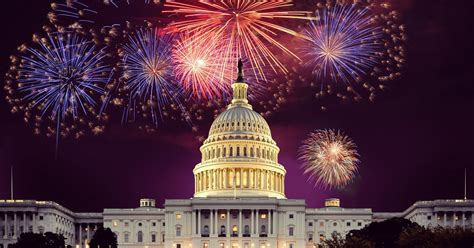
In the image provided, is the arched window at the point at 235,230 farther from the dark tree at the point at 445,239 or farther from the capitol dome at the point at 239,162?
the dark tree at the point at 445,239

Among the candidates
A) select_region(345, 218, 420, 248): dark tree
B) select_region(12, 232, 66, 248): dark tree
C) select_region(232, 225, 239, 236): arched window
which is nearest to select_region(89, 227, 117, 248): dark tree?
select_region(12, 232, 66, 248): dark tree

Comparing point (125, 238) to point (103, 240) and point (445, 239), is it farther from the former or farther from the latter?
point (445, 239)

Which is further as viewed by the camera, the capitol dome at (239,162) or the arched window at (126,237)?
the capitol dome at (239,162)

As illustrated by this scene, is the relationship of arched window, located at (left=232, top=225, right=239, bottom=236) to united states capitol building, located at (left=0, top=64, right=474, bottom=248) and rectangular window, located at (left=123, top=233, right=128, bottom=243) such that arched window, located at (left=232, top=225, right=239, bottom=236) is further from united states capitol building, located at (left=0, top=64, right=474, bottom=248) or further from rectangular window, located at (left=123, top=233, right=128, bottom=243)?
rectangular window, located at (left=123, top=233, right=128, bottom=243)

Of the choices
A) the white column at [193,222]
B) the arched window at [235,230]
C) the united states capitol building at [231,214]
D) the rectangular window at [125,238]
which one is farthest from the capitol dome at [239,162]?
the rectangular window at [125,238]

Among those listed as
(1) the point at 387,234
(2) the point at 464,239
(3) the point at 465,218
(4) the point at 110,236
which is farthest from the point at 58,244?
(3) the point at 465,218
